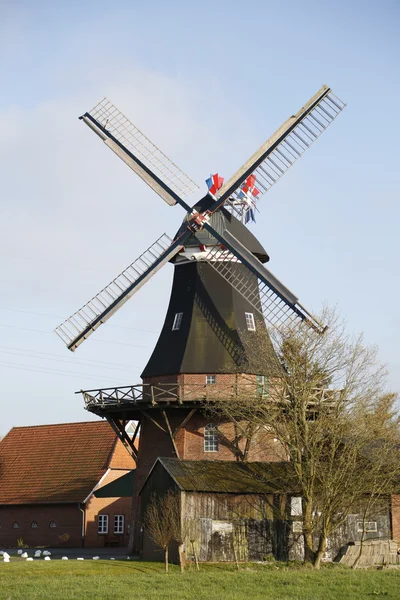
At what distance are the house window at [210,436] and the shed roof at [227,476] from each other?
0.87 metres

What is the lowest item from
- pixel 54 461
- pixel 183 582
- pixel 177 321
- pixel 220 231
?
pixel 183 582

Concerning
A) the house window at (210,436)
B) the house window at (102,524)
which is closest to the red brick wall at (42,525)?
the house window at (102,524)

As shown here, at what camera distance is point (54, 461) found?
146 ft

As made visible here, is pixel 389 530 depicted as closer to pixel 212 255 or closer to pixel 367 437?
pixel 367 437

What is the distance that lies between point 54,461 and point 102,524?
4617 mm

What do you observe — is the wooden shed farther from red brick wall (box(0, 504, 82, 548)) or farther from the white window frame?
the white window frame

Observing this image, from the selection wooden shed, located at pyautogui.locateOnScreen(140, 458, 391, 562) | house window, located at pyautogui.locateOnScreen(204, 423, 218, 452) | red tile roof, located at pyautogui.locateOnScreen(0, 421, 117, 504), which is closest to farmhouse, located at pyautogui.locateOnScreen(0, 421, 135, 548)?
red tile roof, located at pyautogui.locateOnScreen(0, 421, 117, 504)

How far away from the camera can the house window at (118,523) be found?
4219cm

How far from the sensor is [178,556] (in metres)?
29.5

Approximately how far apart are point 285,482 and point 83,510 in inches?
510

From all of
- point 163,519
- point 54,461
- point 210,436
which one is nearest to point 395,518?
point 210,436

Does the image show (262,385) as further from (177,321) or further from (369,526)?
(369,526)

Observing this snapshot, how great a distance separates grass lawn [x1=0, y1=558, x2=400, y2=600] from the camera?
863 inches

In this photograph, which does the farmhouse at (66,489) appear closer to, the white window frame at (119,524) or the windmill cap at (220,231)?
the white window frame at (119,524)
